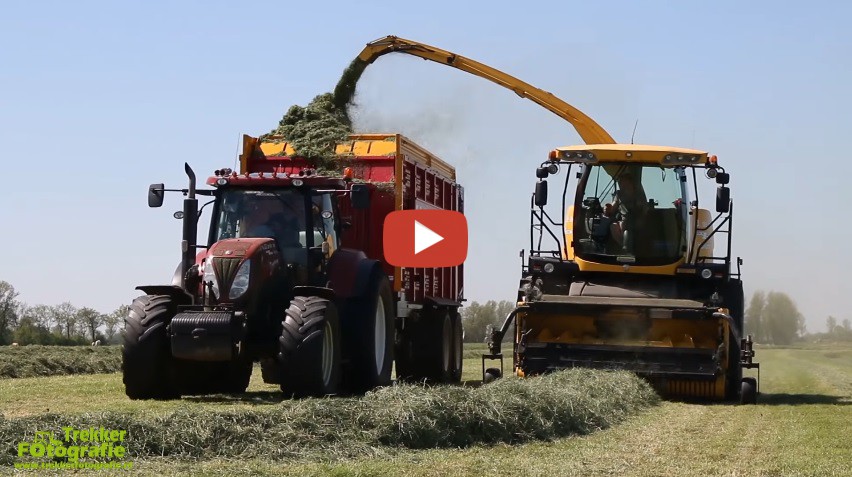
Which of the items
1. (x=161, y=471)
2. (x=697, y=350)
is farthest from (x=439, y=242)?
(x=161, y=471)

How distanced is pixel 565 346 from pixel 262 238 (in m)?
4.33

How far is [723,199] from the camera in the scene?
15820 millimetres

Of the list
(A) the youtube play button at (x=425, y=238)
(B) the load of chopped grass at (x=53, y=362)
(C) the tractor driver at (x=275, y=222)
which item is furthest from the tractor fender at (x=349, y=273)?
(B) the load of chopped grass at (x=53, y=362)

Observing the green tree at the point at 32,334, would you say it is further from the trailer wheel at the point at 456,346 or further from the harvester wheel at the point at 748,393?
the harvester wheel at the point at 748,393

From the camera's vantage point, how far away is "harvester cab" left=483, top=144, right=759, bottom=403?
15.1 metres

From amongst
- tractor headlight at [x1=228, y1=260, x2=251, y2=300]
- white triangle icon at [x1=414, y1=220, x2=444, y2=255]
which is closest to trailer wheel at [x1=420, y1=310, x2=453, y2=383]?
white triangle icon at [x1=414, y1=220, x2=444, y2=255]

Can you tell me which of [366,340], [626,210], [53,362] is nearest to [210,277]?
[366,340]

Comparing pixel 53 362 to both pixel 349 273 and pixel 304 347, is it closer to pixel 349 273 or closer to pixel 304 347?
pixel 349 273

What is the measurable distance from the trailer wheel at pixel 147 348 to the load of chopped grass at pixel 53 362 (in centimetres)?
797

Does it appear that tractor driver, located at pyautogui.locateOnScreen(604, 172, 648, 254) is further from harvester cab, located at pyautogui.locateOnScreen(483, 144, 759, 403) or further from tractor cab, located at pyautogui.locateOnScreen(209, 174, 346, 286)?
tractor cab, located at pyautogui.locateOnScreen(209, 174, 346, 286)

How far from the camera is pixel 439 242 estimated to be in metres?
19.5

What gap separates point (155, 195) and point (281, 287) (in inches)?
69.0

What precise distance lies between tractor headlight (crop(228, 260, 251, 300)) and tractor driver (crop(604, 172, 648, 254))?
589 centimetres

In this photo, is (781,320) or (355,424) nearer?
(355,424)
